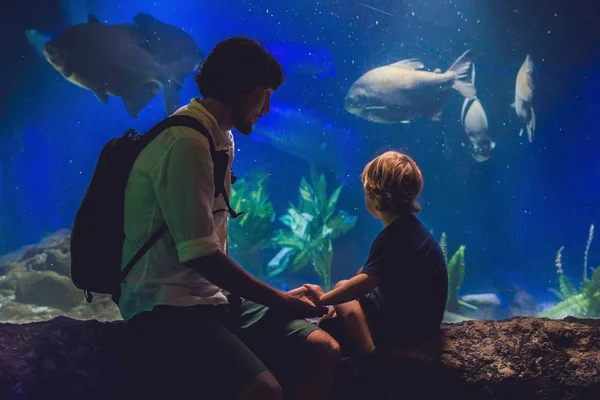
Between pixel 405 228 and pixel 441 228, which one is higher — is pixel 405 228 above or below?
below

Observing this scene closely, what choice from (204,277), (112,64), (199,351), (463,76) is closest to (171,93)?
(112,64)

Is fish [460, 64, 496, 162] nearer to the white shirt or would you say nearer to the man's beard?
the man's beard

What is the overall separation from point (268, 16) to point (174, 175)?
12.3m

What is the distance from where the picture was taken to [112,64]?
19.3 ft

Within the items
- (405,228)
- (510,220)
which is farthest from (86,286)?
(510,220)

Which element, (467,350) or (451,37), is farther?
(451,37)

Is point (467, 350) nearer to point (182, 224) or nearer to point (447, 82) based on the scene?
point (182, 224)

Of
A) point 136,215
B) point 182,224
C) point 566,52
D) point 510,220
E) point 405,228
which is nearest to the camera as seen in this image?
point 182,224

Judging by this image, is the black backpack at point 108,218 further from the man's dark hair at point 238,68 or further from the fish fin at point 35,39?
the fish fin at point 35,39

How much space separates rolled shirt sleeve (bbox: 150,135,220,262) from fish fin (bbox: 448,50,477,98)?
7.32 meters

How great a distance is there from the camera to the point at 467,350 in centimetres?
190

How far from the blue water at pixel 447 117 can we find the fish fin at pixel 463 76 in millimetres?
1980

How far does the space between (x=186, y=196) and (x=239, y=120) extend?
0.43 m

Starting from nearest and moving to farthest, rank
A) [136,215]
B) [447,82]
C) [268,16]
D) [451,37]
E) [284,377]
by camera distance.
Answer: [136,215] → [284,377] → [447,82] → [451,37] → [268,16]
